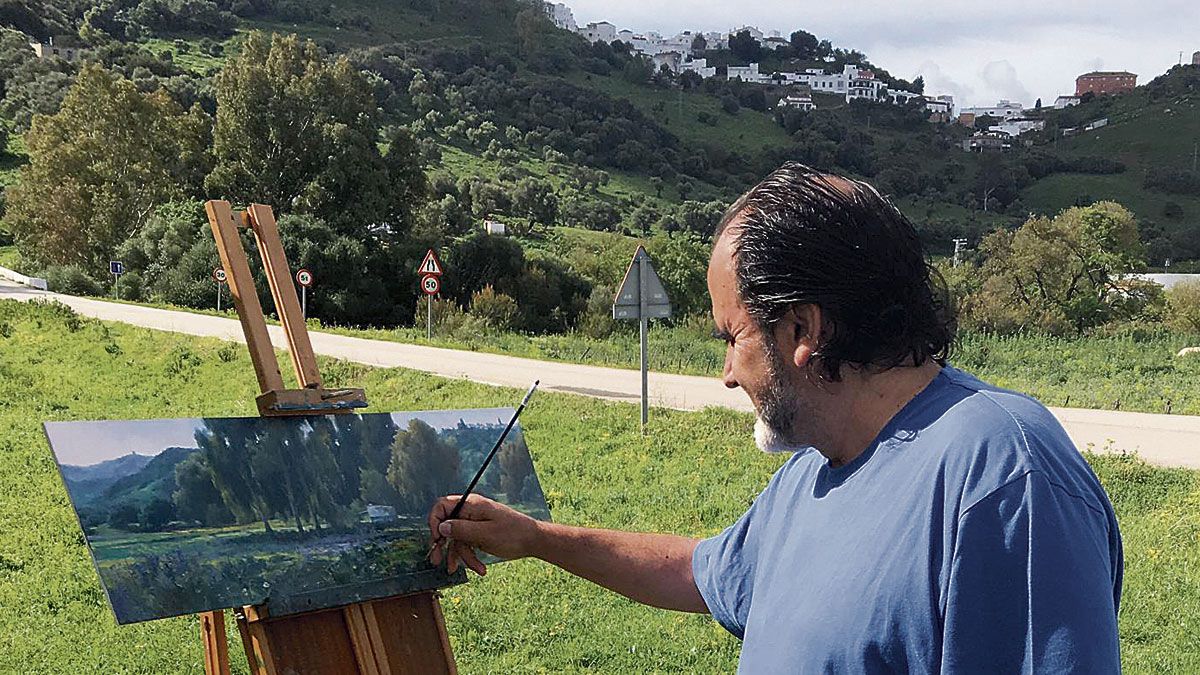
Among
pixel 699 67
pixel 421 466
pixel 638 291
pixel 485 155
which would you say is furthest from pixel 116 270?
pixel 699 67

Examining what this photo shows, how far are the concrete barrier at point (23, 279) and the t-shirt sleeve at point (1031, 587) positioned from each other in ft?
119

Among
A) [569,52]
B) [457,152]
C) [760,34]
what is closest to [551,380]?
[457,152]

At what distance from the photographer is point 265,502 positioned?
259 cm

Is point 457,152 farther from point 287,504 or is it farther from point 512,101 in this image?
point 287,504

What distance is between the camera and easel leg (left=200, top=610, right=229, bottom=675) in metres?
2.62

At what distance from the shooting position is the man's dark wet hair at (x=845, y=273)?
1559 mm

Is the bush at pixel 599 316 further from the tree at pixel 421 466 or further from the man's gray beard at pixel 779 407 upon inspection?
the man's gray beard at pixel 779 407

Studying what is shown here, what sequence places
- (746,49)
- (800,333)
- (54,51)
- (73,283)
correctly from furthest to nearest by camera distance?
1. (746,49)
2. (54,51)
3. (73,283)
4. (800,333)

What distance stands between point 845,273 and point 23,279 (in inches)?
1526

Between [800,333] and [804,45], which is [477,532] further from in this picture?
[804,45]

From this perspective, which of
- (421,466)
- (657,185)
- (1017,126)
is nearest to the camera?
(421,466)

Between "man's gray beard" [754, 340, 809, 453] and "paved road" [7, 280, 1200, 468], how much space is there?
9.58 metres

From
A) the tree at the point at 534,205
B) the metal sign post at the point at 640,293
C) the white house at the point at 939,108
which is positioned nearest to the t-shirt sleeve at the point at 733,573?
the metal sign post at the point at 640,293

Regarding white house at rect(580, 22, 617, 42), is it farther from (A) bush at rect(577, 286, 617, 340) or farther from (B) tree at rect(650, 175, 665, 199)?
(A) bush at rect(577, 286, 617, 340)
